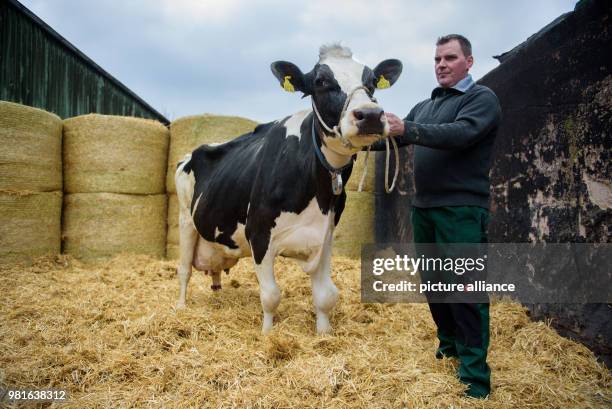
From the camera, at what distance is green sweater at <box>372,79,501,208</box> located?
7.41ft

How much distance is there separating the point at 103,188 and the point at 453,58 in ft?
17.8

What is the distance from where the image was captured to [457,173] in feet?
7.95

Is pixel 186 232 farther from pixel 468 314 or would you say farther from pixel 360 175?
pixel 360 175

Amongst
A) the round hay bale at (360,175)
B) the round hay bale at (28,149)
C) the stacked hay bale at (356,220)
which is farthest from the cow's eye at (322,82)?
the round hay bale at (28,149)

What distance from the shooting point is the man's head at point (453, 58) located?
255cm

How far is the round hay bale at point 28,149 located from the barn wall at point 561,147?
5.64 metres

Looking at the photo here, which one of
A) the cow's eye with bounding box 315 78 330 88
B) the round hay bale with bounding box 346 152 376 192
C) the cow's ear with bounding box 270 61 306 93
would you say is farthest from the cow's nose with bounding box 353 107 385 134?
the round hay bale with bounding box 346 152 376 192

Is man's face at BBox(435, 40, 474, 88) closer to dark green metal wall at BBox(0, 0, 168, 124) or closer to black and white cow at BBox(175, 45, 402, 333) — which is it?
black and white cow at BBox(175, 45, 402, 333)

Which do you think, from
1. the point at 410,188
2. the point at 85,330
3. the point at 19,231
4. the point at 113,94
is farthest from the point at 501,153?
the point at 113,94

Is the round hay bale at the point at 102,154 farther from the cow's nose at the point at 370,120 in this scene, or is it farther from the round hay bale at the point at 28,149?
the cow's nose at the point at 370,120

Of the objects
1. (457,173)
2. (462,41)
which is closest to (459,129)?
(457,173)

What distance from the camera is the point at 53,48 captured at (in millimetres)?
9766

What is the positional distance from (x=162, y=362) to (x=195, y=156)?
230 cm

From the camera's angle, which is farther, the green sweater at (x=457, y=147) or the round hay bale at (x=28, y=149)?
the round hay bale at (x=28, y=149)
